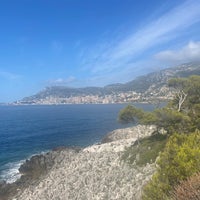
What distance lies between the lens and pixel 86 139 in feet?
252

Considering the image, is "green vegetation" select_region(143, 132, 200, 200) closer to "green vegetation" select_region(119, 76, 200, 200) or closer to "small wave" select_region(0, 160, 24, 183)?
"green vegetation" select_region(119, 76, 200, 200)

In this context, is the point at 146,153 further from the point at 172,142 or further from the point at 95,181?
the point at 172,142

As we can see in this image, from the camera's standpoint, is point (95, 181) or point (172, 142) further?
point (95, 181)

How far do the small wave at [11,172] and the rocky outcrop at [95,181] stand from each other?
640 centimetres

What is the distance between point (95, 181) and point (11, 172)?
2048 cm

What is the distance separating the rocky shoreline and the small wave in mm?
1218

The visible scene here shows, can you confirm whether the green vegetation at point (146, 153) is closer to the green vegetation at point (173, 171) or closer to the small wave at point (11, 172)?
the green vegetation at point (173, 171)

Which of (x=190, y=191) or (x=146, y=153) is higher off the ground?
(x=190, y=191)

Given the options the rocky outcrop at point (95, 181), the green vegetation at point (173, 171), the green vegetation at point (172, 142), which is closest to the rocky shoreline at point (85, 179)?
the rocky outcrop at point (95, 181)

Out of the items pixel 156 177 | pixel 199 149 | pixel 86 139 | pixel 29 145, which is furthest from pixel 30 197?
pixel 86 139

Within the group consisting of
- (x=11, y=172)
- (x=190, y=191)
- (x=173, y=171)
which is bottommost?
(x=11, y=172)

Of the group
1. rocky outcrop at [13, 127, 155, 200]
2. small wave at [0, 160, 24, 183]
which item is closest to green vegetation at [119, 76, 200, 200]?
rocky outcrop at [13, 127, 155, 200]

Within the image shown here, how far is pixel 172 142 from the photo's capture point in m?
20.7

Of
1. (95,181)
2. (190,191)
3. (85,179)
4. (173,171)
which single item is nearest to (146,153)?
(95,181)
